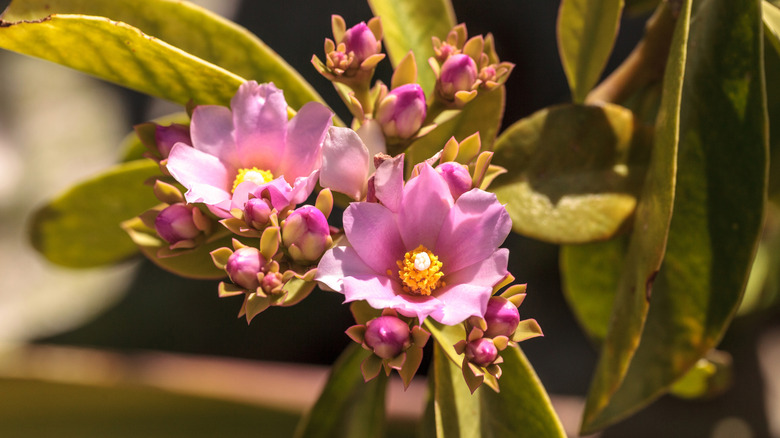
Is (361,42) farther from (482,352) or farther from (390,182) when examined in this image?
(482,352)

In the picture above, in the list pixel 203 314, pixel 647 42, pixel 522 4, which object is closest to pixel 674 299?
pixel 647 42

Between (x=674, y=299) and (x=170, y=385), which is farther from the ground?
(x=674, y=299)

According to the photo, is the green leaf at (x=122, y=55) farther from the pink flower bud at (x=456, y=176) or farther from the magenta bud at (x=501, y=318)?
the magenta bud at (x=501, y=318)

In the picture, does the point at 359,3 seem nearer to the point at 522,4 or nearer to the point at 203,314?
the point at 522,4

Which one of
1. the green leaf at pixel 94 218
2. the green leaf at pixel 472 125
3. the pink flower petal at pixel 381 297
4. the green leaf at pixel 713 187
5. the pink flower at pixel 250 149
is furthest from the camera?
the green leaf at pixel 94 218

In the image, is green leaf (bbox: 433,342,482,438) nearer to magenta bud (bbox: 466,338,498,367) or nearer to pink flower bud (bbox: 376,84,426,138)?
magenta bud (bbox: 466,338,498,367)

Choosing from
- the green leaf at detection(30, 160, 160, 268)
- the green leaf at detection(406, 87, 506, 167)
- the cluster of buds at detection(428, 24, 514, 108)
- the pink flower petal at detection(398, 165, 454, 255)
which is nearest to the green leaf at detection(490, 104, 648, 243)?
the green leaf at detection(406, 87, 506, 167)

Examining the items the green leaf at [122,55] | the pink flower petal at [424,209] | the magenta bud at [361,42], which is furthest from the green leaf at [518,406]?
the green leaf at [122,55]
